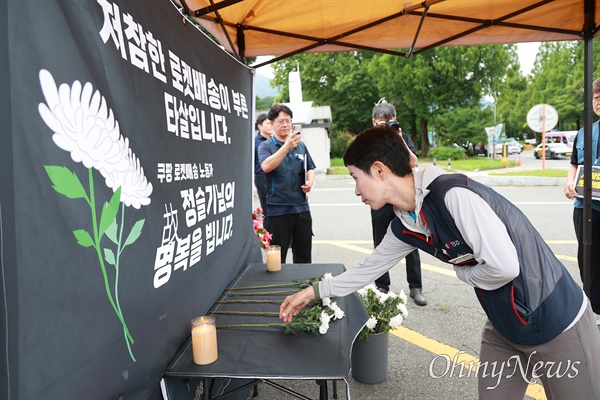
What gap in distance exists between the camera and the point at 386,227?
3.63 meters

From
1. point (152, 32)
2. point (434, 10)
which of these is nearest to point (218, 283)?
point (152, 32)

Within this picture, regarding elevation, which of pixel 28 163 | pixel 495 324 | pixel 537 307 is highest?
pixel 28 163

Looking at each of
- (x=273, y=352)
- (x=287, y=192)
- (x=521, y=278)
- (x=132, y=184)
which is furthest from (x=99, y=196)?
(x=287, y=192)

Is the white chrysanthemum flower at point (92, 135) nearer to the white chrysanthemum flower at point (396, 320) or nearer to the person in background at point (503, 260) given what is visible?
the person in background at point (503, 260)

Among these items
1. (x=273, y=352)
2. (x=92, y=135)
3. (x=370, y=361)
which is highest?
(x=92, y=135)

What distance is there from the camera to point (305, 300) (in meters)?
1.76

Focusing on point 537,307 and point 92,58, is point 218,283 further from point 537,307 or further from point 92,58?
point 537,307

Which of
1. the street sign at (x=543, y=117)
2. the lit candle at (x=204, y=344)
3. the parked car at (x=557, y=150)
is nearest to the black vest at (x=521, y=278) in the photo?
the lit candle at (x=204, y=344)

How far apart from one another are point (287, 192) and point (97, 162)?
Result: 2401mm

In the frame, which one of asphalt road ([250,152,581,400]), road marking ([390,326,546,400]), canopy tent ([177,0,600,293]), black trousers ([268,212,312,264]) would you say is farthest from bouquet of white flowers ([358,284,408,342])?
canopy tent ([177,0,600,293])

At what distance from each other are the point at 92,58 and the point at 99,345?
0.80 meters

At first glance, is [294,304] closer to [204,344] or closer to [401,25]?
[204,344]

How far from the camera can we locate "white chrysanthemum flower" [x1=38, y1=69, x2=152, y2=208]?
1.00 m

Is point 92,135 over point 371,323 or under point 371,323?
over
